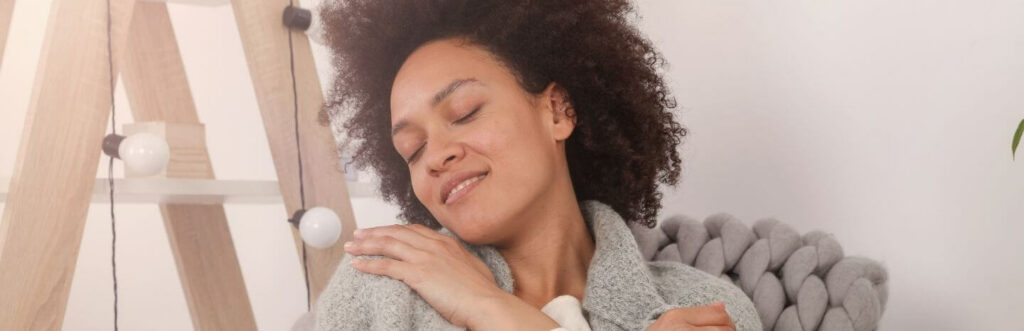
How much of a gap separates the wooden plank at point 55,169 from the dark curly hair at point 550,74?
316 mm

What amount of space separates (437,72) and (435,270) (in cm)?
25

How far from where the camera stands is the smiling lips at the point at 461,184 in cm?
111

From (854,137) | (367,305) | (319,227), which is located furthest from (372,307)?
(854,137)

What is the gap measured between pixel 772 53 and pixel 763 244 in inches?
15.6

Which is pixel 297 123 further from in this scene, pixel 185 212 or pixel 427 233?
pixel 427 233

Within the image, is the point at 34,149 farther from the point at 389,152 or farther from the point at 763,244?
the point at 763,244

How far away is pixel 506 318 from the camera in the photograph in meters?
1.01

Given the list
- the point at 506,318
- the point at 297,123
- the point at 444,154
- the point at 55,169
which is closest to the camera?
the point at 506,318

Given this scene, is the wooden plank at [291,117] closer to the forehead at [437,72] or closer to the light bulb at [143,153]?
the light bulb at [143,153]

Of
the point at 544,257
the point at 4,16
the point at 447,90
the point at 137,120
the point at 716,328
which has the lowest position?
the point at 716,328

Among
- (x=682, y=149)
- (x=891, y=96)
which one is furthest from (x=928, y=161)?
(x=682, y=149)

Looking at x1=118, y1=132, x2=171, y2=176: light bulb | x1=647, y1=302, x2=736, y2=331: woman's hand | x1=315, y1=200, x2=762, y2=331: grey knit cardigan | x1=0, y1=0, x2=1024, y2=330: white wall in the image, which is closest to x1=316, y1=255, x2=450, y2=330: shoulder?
x1=315, y1=200, x2=762, y2=331: grey knit cardigan

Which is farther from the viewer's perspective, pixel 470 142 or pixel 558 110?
pixel 558 110

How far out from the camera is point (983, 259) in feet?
4.49
